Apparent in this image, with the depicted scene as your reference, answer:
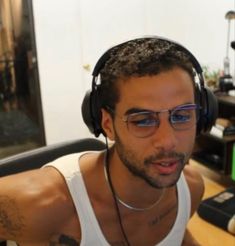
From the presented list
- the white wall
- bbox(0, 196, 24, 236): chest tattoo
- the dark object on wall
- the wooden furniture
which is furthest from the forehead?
the white wall

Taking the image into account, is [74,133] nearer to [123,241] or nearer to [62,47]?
[62,47]

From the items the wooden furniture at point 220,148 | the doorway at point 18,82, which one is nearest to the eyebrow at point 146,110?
the wooden furniture at point 220,148

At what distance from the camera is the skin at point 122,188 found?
0.82 metres

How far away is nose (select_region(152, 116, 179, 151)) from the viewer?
815mm

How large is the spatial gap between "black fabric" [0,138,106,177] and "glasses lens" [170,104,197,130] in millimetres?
533

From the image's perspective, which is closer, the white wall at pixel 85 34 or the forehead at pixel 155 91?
the forehead at pixel 155 91

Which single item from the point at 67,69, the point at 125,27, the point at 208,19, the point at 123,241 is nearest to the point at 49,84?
the point at 67,69

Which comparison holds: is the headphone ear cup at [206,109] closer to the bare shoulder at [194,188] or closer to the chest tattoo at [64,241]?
the bare shoulder at [194,188]

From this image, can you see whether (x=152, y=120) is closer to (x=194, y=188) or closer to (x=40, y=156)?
(x=194, y=188)

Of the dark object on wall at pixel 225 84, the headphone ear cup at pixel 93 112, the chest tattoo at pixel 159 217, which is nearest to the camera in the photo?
the headphone ear cup at pixel 93 112

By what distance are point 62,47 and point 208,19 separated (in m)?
1.30

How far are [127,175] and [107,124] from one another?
17 cm

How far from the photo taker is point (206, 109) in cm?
98

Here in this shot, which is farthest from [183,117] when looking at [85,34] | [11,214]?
[85,34]
